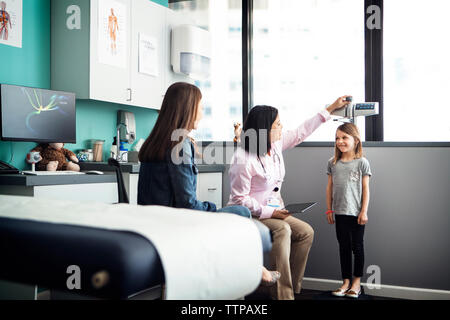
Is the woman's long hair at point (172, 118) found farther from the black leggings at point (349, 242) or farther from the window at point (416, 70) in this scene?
the window at point (416, 70)

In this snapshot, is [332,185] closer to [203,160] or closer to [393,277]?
[393,277]

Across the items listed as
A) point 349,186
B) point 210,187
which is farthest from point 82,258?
point 210,187

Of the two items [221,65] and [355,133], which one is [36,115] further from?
[355,133]

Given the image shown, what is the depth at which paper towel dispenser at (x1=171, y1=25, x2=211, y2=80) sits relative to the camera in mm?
3584

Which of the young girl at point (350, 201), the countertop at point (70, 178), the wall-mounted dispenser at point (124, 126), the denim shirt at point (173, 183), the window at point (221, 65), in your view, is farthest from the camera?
the window at point (221, 65)

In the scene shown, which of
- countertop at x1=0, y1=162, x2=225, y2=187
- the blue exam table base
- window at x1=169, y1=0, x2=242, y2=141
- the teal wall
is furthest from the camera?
window at x1=169, y1=0, x2=242, y2=141

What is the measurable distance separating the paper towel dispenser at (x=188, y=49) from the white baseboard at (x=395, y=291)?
196 cm

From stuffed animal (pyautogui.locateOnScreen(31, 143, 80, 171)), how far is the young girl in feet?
5.64

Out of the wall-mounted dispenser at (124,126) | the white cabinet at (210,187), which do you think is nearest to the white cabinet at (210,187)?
the white cabinet at (210,187)

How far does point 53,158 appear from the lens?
9.11 feet

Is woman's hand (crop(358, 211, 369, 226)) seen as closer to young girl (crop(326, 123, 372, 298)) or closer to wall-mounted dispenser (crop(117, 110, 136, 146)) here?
young girl (crop(326, 123, 372, 298))

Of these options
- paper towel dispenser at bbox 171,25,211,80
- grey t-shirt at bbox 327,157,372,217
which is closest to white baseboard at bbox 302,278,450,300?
grey t-shirt at bbox 327,157,372,217

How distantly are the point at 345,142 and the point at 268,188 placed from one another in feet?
2.15

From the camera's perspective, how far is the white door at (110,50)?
289cm
